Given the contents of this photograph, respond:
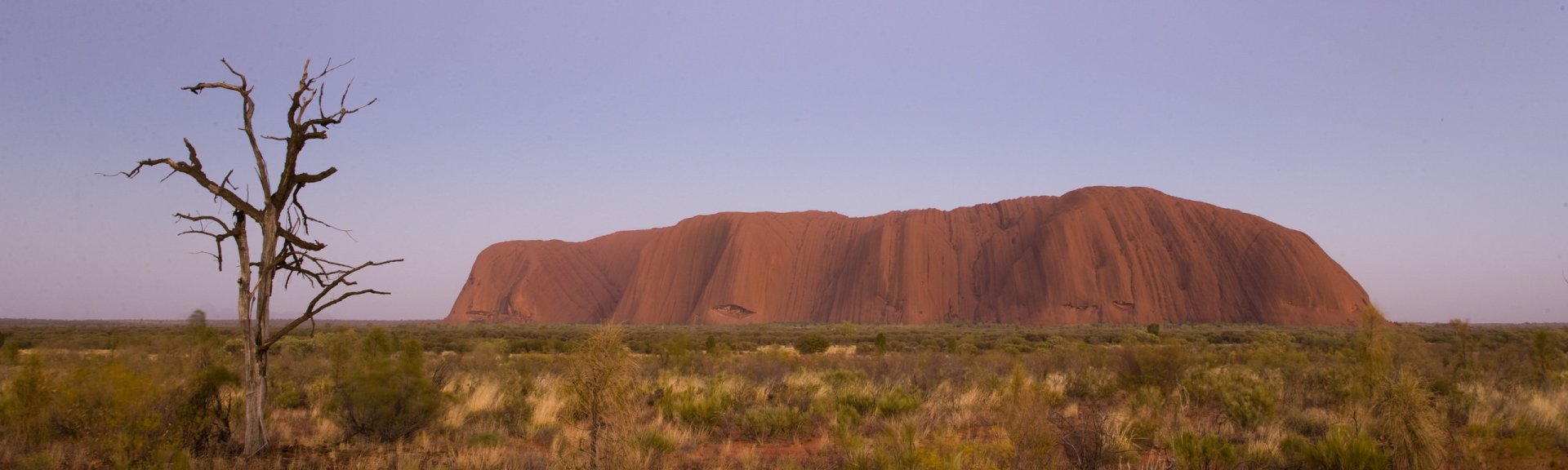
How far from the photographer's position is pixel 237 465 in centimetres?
605

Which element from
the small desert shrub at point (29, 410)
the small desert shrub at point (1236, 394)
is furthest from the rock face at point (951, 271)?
the small desert shrub at point (29, 410)

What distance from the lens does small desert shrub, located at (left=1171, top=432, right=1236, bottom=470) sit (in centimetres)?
637

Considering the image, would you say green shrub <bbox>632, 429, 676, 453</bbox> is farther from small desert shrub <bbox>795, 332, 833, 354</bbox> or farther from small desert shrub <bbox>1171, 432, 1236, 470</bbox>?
small desert shrub <bbox>795, 332, 833, 354</bbox>

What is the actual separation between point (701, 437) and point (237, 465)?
3.97 metres

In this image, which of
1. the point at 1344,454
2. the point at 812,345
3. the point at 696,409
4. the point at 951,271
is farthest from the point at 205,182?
the point at 951,271

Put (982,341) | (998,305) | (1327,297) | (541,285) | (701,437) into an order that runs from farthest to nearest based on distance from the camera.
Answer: (541,285) < (998,305) < (1327,297) < (982,341) < (701,437)

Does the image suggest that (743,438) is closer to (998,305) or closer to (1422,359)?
(1422,359)

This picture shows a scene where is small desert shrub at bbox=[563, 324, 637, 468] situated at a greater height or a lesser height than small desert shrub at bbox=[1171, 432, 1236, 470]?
greater

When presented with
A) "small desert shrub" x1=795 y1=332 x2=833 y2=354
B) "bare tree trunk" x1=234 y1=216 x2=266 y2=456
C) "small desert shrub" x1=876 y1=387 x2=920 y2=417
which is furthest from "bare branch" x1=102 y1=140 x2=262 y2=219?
"small desert shrub" x1=795 y1=332 x2=833 y2=354

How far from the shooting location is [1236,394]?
32.3ft

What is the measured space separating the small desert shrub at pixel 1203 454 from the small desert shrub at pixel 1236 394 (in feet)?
8.36

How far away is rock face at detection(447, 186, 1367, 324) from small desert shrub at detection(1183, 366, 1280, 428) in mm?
49032

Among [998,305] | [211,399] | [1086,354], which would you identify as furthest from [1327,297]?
[211,399]

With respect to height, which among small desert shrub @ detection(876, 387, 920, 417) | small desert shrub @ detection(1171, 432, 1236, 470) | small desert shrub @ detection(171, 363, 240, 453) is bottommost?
small desert shrub @ detection(1171, 432, 1236, 470)
